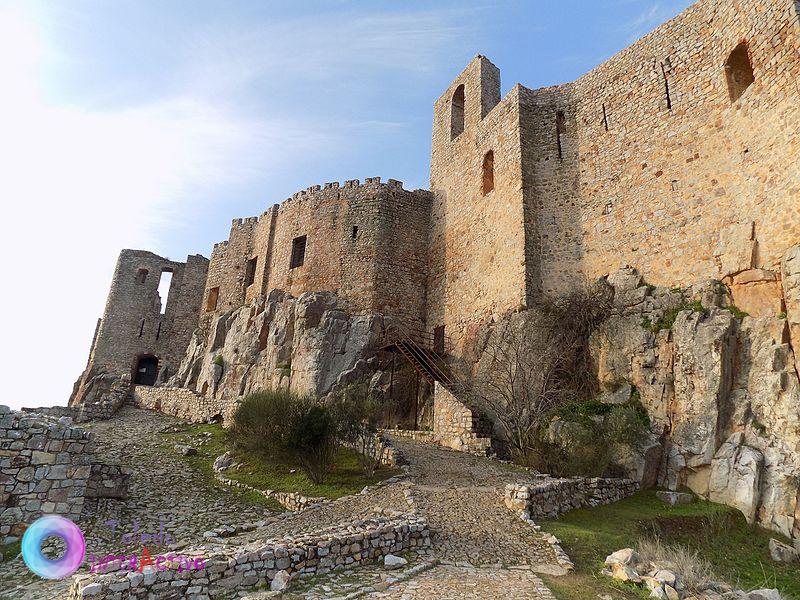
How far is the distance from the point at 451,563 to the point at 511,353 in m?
10.9

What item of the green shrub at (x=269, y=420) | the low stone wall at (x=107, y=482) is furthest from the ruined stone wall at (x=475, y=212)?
the low stone wall at (x=107, y=482)

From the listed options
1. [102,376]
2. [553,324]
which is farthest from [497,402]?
[102,376]

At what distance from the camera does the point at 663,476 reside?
494 inches

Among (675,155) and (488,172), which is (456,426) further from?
(488,172)

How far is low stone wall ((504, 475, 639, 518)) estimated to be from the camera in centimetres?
988

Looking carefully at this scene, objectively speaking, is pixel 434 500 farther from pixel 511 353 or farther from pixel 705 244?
pixel 705 244

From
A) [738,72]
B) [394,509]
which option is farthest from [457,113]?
[394,509]

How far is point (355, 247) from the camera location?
25.8 meters

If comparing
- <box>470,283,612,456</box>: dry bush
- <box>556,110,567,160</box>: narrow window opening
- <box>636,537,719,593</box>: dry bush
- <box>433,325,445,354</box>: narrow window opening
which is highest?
<box>556,110,567,160</box>: narrow window opening

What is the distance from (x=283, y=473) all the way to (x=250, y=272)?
1933 cm

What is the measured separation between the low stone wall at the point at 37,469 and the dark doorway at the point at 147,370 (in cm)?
2875

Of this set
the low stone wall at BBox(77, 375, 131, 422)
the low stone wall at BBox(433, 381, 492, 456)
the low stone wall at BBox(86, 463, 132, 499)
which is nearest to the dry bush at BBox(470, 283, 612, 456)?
the low stone wall at BBox(433, 381, 492, 456)

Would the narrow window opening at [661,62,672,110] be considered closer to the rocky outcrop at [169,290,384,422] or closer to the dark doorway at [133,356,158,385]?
the rocky outcrop at [169,290,384,422]
